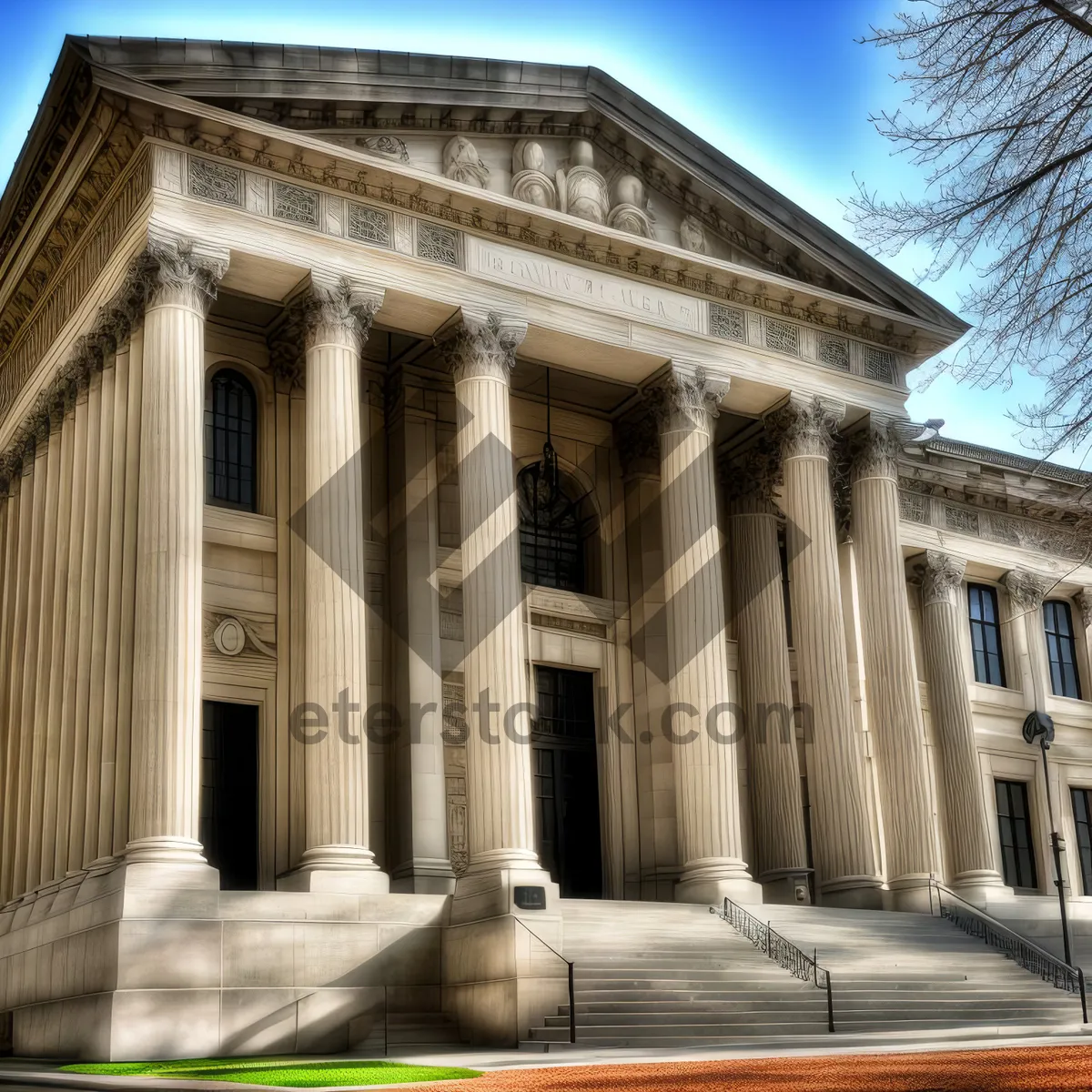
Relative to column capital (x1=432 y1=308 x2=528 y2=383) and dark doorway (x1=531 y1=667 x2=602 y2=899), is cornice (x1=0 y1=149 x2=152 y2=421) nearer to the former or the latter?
column capital (x1=432 y1=308 x2=528 y2=383)

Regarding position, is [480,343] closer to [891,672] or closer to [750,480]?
[750,480]

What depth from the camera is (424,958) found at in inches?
910

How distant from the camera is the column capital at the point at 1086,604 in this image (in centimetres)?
4075

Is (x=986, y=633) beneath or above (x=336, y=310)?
beneath

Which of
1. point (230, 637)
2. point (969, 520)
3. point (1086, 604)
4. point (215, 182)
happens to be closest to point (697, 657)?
point (230, 637)

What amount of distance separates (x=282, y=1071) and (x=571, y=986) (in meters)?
4.35

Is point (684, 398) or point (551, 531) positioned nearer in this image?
point (684, 398)

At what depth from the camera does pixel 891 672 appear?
30328 millimetres

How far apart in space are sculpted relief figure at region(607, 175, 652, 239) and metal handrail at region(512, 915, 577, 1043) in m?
13.5

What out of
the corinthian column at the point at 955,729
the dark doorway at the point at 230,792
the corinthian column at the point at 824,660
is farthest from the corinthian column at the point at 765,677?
the dark doorway at the point at 230,792

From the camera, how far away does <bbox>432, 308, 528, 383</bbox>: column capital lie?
26.7 m

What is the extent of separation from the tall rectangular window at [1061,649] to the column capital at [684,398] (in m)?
15.5

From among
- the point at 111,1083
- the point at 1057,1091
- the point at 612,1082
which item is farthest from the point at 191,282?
the point at 1057,1091

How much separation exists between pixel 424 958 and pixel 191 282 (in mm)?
11136
